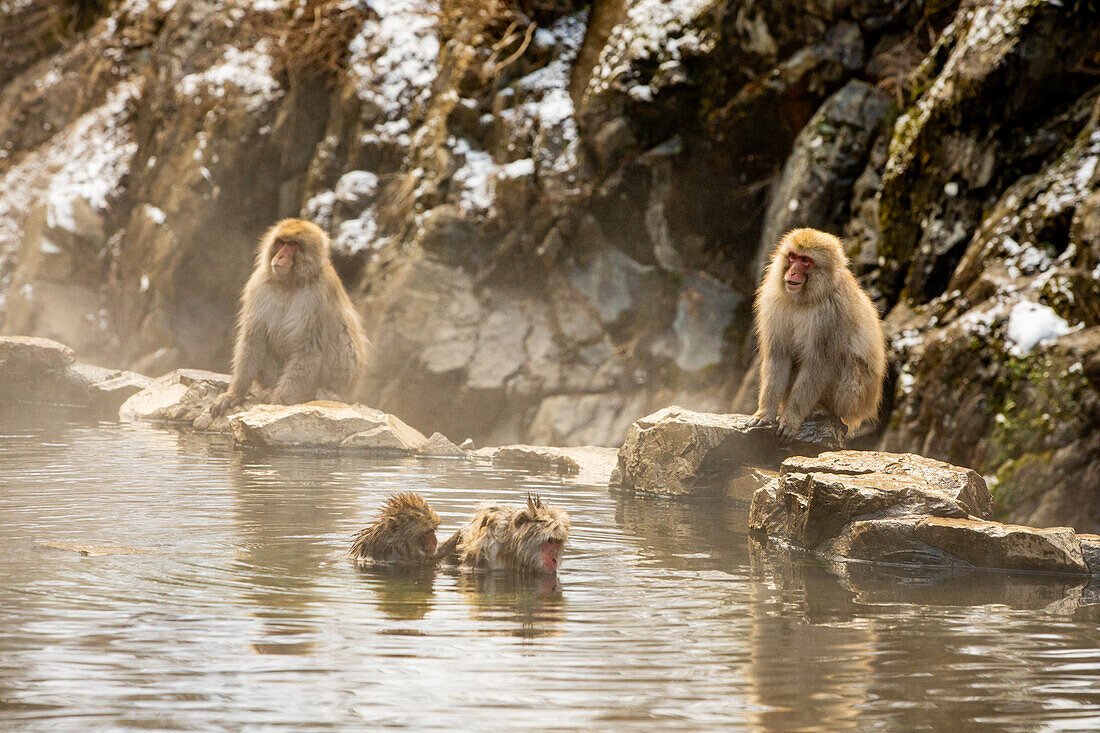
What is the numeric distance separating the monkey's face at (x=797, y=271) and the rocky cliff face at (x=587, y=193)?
5.76ft

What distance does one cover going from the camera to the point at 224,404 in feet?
27.8

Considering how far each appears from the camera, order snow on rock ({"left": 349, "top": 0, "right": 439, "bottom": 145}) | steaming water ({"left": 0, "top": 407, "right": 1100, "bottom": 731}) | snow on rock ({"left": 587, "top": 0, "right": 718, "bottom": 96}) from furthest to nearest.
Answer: snow on rock ({"left": 349, "top": 0, "right": 439, "bottom": 145})
snow on rock ({"left": 587, "top": 0, "right": 718, "bottom": 96})
steaming water ({"left": 0, "top": 407, "right": 1100, "bottom": 731})

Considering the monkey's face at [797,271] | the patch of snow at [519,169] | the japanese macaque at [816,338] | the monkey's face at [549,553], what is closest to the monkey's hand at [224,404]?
the patch of snow at [519,169]

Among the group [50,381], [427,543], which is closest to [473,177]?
[50,381]

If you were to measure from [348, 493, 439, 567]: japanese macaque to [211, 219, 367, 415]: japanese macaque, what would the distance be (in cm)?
436

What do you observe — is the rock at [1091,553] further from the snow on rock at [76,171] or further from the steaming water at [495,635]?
the snow on rock at [76,171]

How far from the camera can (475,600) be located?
363cm

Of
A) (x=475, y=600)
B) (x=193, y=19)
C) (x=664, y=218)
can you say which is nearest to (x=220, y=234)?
(x=193, y=19)

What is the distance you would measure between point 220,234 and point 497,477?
8377 mm

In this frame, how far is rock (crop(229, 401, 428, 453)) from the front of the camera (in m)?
7.41

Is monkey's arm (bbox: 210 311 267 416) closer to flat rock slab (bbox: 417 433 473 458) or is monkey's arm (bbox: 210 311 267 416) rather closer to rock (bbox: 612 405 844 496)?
flat rock slab (bbox: 417 433 473 458)

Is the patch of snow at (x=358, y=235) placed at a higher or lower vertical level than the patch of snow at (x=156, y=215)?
lower

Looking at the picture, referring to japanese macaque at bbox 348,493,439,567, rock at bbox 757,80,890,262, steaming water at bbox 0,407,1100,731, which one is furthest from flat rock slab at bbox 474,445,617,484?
japanese macaque at bbox 348,493,439,567

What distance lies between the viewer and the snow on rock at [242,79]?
554 inches
